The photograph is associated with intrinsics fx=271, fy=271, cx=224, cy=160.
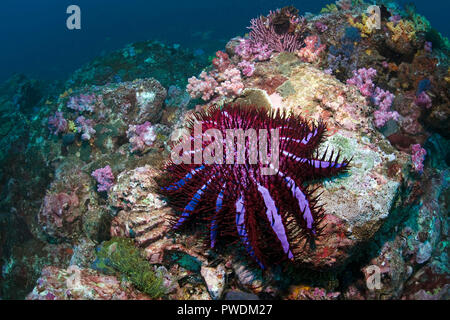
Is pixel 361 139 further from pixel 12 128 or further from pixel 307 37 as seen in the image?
pixel 12 128

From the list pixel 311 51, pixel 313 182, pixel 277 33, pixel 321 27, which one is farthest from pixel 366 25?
pixel 313 182

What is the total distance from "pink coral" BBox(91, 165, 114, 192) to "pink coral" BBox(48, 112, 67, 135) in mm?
2160

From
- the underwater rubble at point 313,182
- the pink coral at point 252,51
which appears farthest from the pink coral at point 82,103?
the pink coral at point 252,51

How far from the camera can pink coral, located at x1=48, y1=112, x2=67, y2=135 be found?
710 centimetres

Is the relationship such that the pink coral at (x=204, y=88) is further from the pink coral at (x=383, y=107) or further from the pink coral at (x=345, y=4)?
the pink coral at (x=345, y=4)

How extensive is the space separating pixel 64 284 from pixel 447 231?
7128mm

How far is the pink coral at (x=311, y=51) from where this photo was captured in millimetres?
5909

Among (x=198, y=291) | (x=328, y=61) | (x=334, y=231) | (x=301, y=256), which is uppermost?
(x=328, y=61)

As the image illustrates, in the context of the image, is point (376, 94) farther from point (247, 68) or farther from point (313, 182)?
point (313, 182)

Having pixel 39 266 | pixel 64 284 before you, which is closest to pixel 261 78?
pixel 64 284

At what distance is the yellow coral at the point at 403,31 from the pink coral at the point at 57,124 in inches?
327

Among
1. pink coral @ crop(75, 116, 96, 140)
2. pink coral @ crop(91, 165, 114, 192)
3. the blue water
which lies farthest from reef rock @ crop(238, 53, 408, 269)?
the blue water

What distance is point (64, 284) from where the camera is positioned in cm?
335

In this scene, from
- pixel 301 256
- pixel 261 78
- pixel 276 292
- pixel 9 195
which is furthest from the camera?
pixel 9 195
